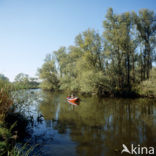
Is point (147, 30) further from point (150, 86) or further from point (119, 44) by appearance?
point (150, 86)

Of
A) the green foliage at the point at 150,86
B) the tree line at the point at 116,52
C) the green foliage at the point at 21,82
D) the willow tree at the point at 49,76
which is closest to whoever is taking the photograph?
the green foliage at the point at 21,82

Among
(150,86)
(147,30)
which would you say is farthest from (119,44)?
(150,86)

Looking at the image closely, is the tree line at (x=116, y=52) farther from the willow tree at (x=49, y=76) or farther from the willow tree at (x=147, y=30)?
the willow tree at (x=49, y=76)

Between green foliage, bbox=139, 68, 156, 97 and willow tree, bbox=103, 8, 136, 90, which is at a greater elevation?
willow tree, bbox=103, 8, 136, 90

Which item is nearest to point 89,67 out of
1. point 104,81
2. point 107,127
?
point 104,81

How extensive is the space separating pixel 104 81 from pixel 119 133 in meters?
19.5

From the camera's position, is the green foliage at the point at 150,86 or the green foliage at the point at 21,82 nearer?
the green foliage at the point at 21,82

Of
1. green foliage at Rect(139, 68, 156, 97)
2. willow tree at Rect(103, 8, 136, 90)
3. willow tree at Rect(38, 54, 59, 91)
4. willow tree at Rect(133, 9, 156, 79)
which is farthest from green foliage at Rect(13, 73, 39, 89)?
willow tree at Rect(38, 54, 59, 91)

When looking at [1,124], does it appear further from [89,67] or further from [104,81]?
[89,67]

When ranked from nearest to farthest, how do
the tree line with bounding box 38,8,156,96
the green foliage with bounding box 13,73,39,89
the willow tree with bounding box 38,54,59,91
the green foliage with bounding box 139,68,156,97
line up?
1. the green foliage with bounding box 13,73,39,89
2. the green foliage with bounding box 139,68,156,97
3. the tree line with bounding box 38,8,156,96
4. the willow tree with bounding box 38,54,59,91

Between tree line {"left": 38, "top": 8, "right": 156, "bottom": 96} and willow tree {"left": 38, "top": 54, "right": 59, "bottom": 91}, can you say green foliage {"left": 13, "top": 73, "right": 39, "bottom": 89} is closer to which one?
tree line {"left": 38, "top": 8, "right": 156, "bottom": 96}

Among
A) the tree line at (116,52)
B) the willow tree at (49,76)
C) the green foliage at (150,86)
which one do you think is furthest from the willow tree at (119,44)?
the willow tree at (49,76)

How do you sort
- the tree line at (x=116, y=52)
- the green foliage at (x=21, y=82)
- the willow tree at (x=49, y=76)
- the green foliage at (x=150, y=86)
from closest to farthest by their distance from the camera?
the green foliage at (x=21, y=82), the green foliage at (x=150, y=86), the tree line at (x=116, y=52), the willow tree at (x=49, y=76)

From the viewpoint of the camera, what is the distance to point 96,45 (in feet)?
97.5
